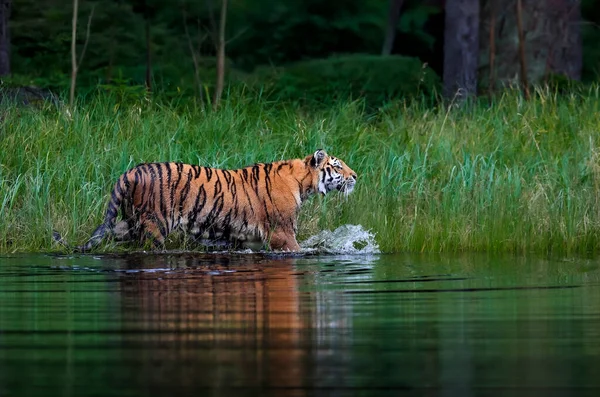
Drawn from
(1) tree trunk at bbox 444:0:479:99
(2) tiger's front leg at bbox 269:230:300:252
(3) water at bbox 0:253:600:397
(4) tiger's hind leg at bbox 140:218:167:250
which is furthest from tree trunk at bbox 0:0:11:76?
(3) water at bbox 0:253:600:397

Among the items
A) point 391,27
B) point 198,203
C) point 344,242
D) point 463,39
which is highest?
point 391,27

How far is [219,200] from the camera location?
37.9 feet

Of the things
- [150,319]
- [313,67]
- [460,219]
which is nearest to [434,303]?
[150,319]

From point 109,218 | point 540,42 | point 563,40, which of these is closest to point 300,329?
point 109,218

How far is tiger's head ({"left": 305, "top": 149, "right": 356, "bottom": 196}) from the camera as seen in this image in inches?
466

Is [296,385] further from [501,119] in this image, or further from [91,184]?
[501,119]

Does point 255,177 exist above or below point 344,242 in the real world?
above

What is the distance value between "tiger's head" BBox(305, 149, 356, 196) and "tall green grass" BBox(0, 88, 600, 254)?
0.62 feet

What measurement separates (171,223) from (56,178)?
4.69 feet

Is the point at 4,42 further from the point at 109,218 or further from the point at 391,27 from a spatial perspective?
the point at 391,27

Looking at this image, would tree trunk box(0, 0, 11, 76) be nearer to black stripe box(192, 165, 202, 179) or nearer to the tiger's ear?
black stripe box(192, 165, 202, 179)

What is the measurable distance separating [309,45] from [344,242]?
58.7 feet

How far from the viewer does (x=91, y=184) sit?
39.6 ft

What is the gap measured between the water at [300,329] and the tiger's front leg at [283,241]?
4.96 feet
